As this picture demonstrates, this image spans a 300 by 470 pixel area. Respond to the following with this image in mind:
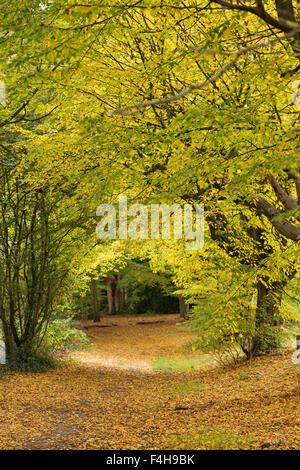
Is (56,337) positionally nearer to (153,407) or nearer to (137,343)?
(153,407)

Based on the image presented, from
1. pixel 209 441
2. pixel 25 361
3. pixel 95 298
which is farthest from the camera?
pixel 95 298

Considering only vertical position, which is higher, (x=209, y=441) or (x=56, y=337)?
(x=209, y=441)

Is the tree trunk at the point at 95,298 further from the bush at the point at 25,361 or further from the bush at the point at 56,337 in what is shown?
the bush at the point at 25,361

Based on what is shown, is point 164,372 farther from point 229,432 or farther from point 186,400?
point 229,432

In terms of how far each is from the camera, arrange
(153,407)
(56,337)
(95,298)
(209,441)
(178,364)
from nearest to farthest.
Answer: (209,441) → (153,407) → (56,337) → (178,364) → (95,298)

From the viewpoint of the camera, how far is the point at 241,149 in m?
5.46

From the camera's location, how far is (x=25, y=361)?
10.2m

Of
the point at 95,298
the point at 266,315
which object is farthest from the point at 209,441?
the point at 95,298

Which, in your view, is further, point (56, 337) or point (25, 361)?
point (56, 337)

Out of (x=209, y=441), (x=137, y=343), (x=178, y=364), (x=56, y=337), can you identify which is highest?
(x=209, y=441)

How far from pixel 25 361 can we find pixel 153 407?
13.9 feet

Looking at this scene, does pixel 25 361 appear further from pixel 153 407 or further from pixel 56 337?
pixel 153 407

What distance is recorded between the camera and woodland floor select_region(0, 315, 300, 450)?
16.9ft

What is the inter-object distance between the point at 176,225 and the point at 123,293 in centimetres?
2404
